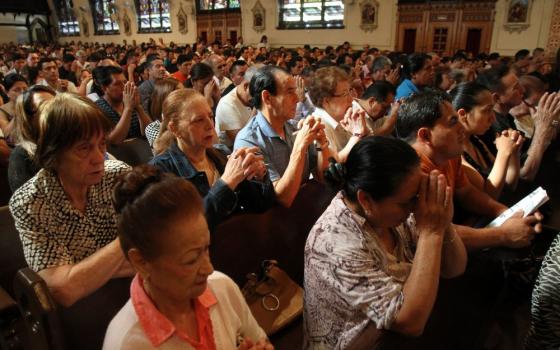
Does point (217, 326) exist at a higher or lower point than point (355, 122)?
lower

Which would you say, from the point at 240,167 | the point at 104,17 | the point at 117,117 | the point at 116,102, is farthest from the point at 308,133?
the point at 104,17

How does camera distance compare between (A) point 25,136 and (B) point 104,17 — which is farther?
(B) point 104,17

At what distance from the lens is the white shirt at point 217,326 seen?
1.05 meters

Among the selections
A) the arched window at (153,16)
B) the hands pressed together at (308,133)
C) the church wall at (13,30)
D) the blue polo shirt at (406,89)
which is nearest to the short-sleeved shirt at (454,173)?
the hands pressed together at (308,133)

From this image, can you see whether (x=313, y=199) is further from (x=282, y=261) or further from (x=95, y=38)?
(x=95, y=38)

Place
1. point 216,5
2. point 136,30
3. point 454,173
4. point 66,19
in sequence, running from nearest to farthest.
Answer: point 454,173 < point 216,5 < point 136,30 < point 66,19

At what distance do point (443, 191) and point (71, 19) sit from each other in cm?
3358

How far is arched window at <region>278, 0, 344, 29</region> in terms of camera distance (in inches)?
682

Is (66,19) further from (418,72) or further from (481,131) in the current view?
(481,131)

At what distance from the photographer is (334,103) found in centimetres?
309

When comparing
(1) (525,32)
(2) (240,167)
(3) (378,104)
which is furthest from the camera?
(1) (525,32)

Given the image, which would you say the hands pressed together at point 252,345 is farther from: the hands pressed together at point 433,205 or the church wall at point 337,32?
the church wall at point 337,32

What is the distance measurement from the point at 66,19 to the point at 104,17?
4.45 m

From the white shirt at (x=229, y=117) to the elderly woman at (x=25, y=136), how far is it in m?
1.78
